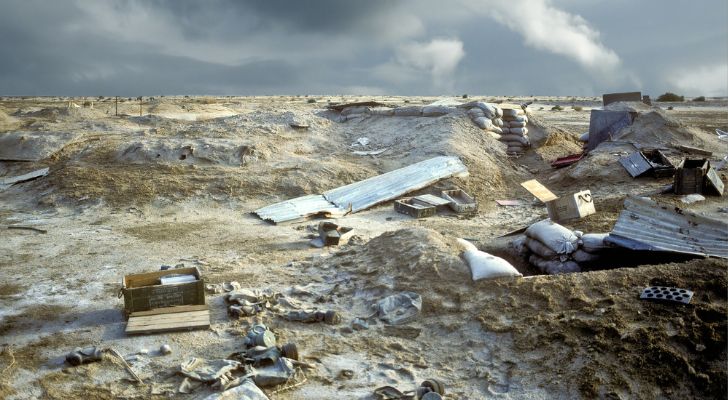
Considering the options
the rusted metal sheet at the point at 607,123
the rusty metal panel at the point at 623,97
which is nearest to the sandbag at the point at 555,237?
the rusted metal sheet at the point at 607,123

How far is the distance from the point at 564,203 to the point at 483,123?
20.9 ft

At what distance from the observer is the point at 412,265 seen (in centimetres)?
654

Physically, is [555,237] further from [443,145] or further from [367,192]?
[443,145]

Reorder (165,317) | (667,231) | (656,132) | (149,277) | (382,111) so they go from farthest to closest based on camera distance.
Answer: (382,111) < (656,132) < (667,231) < (149,277) < (165,317)

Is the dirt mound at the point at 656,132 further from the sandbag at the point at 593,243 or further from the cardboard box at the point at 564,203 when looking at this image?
the sandbag at the point at 593,243

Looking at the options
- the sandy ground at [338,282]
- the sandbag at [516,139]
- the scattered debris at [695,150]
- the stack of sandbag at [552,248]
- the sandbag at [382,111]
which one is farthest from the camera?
the sandbag at [382,111]

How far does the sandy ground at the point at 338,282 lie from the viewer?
4.57 meters

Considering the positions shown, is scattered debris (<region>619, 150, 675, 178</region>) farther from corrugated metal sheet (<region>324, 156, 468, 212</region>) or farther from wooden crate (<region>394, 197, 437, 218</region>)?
wooden crate (<region>394, 197, 437, 218</region>)

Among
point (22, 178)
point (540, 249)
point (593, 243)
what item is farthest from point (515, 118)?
point (22, 178)

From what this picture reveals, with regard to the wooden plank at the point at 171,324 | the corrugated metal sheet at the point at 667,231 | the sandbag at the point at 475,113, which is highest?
the sandbag at the point at 475,113

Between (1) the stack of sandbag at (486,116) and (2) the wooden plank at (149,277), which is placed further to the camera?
(1) the stack of sandbag at (486,116)

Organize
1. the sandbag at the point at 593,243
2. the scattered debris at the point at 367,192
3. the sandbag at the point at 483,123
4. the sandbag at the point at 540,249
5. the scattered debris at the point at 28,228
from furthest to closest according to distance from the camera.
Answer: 1. the sandbag at the point at 483,123
2. the scattered debris at the point at 367,192
3. the scattered debris at the point at 28,228
4. the sandbag at the point at 540,249
5. the sandbag at the point at 593,243

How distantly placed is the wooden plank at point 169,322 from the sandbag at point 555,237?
409 cm

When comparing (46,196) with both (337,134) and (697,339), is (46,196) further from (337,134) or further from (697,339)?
(697,339)
